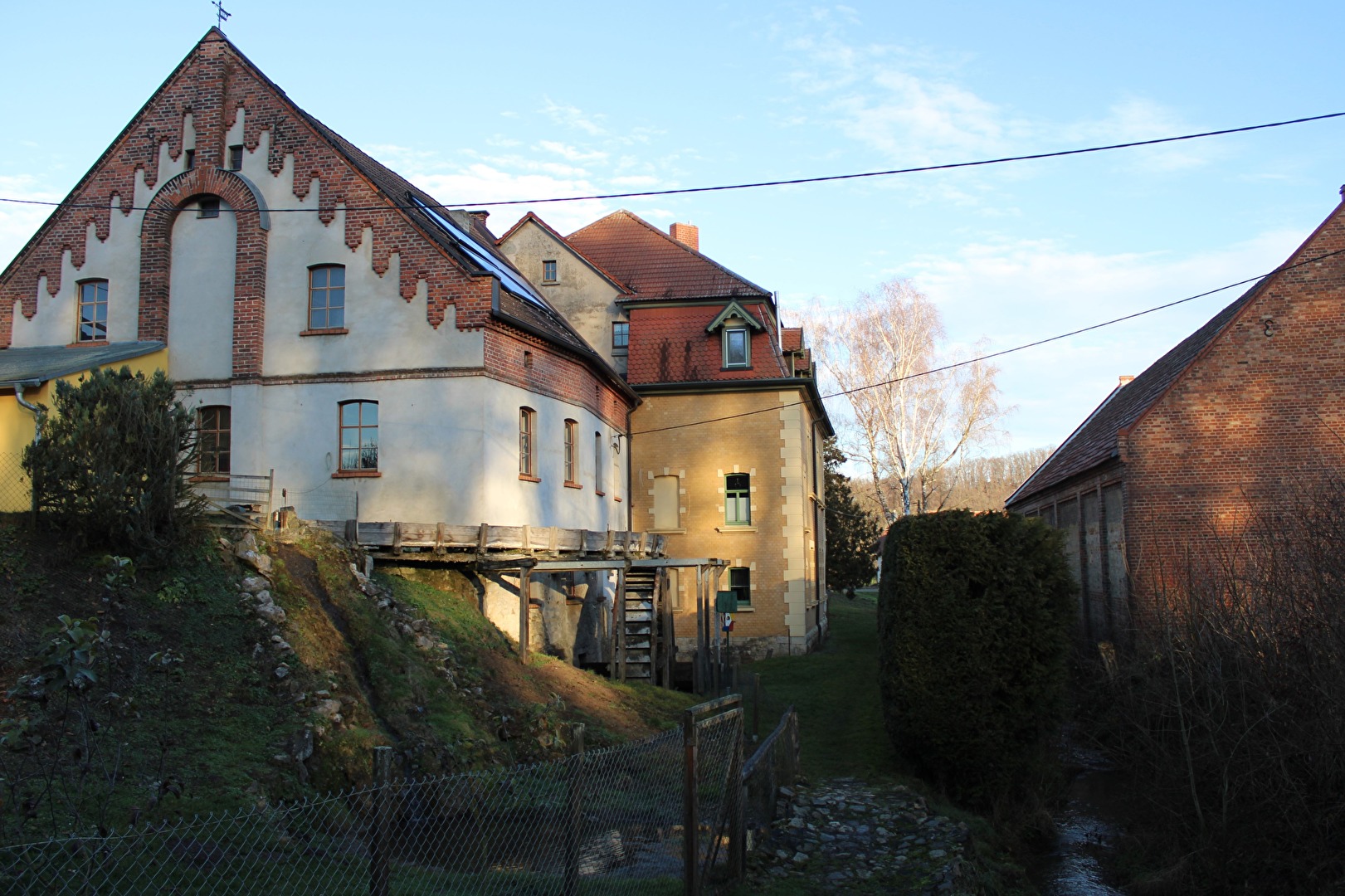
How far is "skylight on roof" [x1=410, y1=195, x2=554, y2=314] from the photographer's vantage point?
2291 cm

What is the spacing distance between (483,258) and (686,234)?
1301 cm

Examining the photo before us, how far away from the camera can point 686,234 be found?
35.9 metres

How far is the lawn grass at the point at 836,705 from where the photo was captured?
15.4 metres

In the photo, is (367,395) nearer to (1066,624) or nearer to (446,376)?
(446,376)

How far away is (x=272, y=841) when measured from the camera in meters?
7.82

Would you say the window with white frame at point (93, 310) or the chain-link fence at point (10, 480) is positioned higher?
the window with white frame at point (93, 310)

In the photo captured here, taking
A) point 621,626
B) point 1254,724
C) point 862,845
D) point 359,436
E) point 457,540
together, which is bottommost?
point 862,845

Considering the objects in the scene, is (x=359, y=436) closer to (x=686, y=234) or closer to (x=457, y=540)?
(x=457, y=540)

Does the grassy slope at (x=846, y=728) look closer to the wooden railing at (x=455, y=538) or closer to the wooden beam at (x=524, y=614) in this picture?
the wooden beam at (x=524, y=614)

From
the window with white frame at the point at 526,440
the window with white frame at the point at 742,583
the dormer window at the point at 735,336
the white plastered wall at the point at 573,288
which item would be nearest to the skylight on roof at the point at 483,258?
the white plastered wall at the point at 573,288

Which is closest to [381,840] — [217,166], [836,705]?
[836,705]

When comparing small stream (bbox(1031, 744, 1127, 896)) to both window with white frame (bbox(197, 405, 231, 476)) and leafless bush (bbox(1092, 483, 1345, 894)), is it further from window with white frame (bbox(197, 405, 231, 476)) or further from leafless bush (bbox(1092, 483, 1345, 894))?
window with white frame (bbox(197, 405, 231, 476))

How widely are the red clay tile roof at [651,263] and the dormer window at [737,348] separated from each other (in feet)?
3.30

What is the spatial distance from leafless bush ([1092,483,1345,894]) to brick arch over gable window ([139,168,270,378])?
54.8 ft
